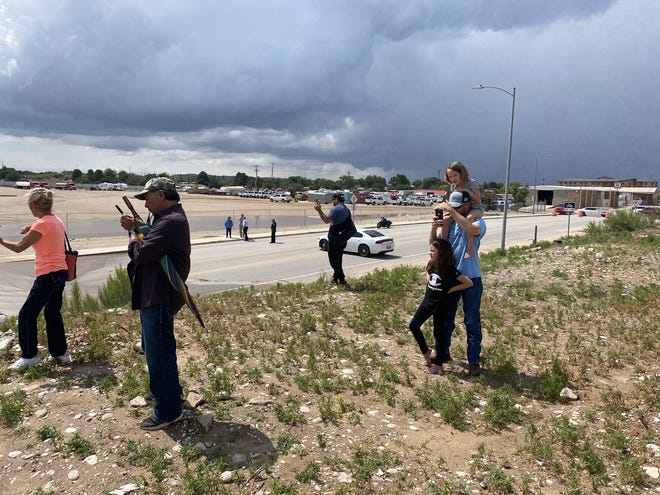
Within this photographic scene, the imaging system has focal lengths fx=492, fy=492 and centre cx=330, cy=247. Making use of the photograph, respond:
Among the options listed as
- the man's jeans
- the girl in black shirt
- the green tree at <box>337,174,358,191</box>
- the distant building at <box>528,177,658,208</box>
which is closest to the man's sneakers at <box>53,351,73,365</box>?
the girl in black shirt

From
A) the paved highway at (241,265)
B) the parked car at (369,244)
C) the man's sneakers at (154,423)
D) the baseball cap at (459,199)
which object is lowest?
the paved highway at (241,265)

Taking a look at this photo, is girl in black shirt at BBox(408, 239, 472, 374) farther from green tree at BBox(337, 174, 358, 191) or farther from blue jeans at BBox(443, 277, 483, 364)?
green tree at BBox(337, 174, 358, 191)

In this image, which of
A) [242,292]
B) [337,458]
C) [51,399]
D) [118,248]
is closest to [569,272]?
[242,292]

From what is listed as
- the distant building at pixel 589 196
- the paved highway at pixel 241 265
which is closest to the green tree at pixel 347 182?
the distant building at pixel 589 196

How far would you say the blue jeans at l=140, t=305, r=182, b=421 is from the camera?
12.7ft

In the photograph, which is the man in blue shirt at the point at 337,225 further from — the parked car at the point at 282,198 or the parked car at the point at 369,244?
the parked car at the point at 282,198

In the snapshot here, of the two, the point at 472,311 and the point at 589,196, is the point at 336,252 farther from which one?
the point at 589,196

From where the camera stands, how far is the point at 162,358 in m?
3.91

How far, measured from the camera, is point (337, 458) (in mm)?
3641

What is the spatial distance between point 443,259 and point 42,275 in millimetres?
4144

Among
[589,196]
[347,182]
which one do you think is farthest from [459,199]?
[347,182]

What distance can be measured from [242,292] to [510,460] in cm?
668

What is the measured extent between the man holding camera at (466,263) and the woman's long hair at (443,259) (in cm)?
18

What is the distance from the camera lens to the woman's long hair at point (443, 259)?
16.3 feet
